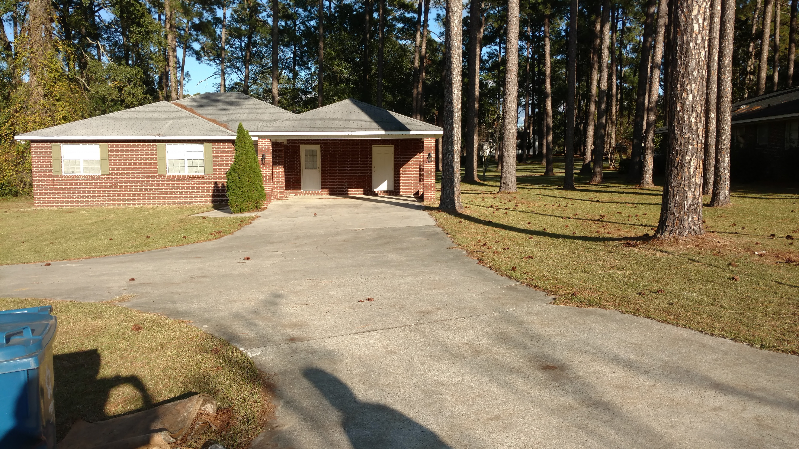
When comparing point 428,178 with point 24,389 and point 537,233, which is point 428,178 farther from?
point 24,389

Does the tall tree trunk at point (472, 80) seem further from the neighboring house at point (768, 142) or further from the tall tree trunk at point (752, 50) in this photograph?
the tall tree trunk at point (752, 50)

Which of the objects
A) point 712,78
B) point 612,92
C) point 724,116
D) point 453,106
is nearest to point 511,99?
point 453,106

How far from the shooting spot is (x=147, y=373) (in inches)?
189

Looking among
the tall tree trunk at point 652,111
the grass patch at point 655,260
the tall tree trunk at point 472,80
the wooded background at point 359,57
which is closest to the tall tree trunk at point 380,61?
the wooded background at point 359,57

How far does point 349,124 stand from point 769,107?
19.5 meters

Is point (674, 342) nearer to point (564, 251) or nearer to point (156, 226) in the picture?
point (564, 251)

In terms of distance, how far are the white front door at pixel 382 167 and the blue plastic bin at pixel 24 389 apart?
66.2 ft

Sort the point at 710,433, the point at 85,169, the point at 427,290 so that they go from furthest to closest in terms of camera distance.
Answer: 1. the point at 85,169
2. the point at 427,290
3. the point at 710,433

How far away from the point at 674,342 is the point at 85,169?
20.9 metres

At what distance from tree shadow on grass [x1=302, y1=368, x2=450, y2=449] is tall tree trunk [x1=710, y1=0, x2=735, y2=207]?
50.7 feet

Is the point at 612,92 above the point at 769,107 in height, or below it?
above

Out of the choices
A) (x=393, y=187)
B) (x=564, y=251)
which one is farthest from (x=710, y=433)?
(x=393, y=187)

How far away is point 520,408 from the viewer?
13.5 ft

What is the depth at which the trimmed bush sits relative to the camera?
56.2 ft
